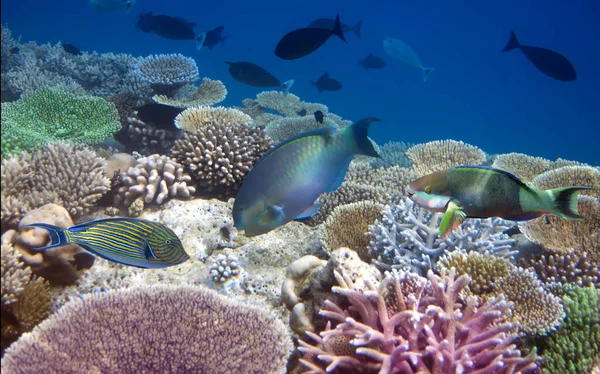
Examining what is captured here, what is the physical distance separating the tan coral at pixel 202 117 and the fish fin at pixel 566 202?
→ 4.15 metres

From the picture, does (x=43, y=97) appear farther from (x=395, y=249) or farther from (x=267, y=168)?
(x=395, y=249)

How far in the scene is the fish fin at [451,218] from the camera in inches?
75.0

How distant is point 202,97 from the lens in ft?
22.1

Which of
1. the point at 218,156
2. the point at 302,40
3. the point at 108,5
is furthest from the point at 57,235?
the point at 108,5

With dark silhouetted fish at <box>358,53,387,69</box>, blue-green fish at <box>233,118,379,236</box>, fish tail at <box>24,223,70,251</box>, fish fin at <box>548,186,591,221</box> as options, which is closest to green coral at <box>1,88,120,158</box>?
fish tail at <box>24,223,70,251</box>

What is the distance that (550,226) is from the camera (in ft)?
13.3

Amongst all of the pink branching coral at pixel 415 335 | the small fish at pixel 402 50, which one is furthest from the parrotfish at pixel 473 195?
the small fish at pixel 402 50

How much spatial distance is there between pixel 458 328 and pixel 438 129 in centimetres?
7700

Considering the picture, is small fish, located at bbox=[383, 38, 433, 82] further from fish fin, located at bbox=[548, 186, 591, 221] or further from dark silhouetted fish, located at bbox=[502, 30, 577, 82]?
fish fin, located at bbox=[548, 186, 591, 221]

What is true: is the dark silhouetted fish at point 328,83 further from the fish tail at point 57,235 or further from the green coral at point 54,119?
the fish tail at point 57,235

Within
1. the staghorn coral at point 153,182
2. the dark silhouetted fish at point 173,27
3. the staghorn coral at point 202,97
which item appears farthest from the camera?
the dark silhouetted fish at point 173,27

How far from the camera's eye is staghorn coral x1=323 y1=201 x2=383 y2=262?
391 centimetres

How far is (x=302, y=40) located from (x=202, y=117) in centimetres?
203

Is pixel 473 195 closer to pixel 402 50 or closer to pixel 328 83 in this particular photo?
pixel 328 83
